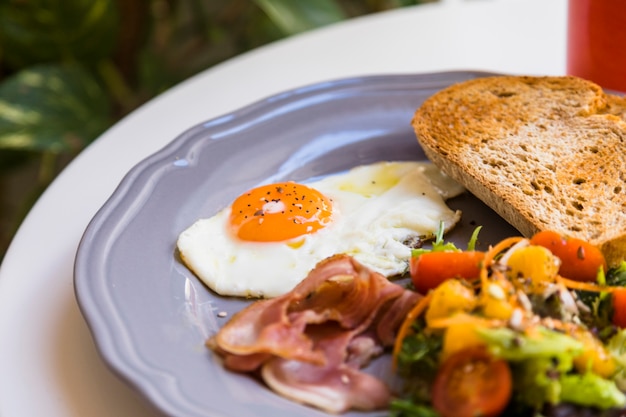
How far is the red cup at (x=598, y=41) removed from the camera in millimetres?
2721

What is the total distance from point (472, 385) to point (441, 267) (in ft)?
1.29

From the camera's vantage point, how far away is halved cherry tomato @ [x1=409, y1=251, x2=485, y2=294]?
6.06 ft

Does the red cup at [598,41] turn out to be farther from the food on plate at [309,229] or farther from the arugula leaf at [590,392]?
the arugula leaf at [590,392]

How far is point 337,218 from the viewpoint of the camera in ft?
7.82

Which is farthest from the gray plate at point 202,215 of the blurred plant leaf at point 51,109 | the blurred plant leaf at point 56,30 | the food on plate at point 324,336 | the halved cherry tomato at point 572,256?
the blurred plant leaf at point 56,30

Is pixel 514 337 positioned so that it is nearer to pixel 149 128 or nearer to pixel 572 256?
pixel 572 256

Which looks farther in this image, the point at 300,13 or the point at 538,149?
the point at 300,13

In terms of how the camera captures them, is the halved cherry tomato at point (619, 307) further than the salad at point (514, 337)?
Yes

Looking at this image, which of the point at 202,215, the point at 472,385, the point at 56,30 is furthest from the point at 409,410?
the point at 56,30

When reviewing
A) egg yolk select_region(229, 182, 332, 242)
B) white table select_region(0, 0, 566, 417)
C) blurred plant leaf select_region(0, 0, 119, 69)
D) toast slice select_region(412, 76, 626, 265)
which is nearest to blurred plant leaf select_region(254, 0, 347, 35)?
white table select_region(0, 0, 566, 417)

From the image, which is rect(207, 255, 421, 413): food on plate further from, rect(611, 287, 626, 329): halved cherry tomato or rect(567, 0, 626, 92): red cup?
rect(567, 0, 626, 92): red cup

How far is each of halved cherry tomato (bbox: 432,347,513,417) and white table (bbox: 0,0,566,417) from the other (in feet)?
2.31

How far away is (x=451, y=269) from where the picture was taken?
185 centimetres

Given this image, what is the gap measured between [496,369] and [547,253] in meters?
0.39
